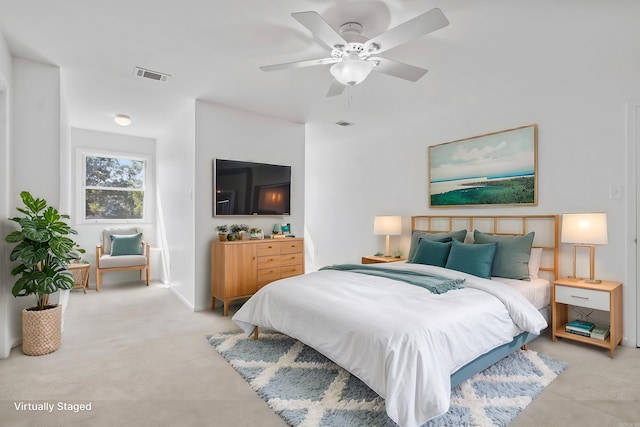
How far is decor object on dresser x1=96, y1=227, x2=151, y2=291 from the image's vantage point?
5.11m

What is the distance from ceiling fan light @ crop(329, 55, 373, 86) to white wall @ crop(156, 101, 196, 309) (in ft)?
8.04

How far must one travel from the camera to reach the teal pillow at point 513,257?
3232 mm

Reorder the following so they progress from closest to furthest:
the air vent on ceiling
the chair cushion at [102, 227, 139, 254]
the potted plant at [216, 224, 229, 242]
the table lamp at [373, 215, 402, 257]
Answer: the air vent on ceiling
the potted plant at [216, 224, 229, 242]
the table lamp at [373, 215, 402, 257]
the chair cushion at [102, 227, 139, 254]

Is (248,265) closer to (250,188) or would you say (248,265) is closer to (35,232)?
(250,188)

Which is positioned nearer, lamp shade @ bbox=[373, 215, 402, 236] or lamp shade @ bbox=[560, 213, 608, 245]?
lamp shade @ bbox=[560, 213, 608, 245]

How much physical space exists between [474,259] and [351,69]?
2.21 metres

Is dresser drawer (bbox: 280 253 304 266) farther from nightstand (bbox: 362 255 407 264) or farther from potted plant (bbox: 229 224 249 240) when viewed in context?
nightstand (bbox: 362 255 407 264)

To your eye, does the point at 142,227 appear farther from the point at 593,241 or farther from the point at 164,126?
the point at 593,241

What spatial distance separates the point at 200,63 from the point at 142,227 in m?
4.00

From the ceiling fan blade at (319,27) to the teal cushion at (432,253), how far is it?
94.1 inches

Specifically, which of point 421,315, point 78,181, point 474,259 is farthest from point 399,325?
point 78,181

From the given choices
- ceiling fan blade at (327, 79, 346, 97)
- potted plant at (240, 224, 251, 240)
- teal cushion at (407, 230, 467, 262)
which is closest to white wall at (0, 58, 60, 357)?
potted plant at (240, 224, 251, 240)

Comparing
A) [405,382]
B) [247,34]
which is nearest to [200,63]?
[247,34]

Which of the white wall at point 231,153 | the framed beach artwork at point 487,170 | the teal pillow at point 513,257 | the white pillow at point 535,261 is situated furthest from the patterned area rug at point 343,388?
the framed beach artwork at point 487,170
